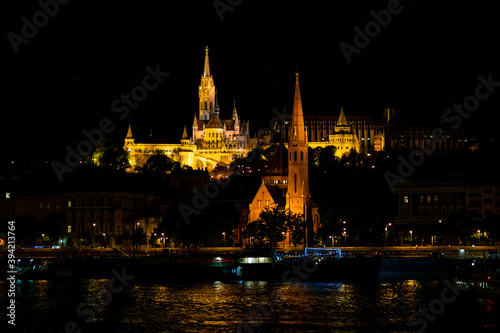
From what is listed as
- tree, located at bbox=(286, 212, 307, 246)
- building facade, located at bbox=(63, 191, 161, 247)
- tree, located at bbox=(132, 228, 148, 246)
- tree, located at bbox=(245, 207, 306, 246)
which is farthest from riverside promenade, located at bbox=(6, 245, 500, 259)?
building facade, located at bbox=(63, 191, 161, 247)

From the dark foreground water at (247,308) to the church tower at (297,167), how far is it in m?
36.9

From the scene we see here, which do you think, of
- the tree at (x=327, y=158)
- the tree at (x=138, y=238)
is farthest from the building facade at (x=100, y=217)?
the tree at (x=327, y=158)

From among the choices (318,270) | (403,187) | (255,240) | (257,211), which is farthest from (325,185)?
(318,270)

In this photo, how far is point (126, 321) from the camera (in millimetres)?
57469

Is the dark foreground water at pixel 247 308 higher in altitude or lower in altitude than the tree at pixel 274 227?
lower

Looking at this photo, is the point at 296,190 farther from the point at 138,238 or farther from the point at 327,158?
the point at 327,158

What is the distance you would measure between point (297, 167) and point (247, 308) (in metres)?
57.5

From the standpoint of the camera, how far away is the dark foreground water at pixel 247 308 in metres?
55.2

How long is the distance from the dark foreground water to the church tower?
3690 centimetres

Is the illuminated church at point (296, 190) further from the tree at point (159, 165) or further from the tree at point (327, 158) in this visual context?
the tree at point (159, 165)

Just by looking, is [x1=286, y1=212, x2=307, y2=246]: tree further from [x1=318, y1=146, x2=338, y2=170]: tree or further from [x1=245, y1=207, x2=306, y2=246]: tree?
[x1=318, y1=146, x2=338, y2=170]: tree

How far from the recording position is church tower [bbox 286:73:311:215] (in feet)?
383

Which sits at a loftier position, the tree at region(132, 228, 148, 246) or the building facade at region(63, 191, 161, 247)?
the building facade at region(63, 191, 161, 247)

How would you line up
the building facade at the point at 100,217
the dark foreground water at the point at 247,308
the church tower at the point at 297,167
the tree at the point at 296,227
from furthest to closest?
the building facade at the point at 100,217 → the church tower at the point at 297,167 → the tree at the point at 296,227 → the dark foreground water at the point at 247,308
